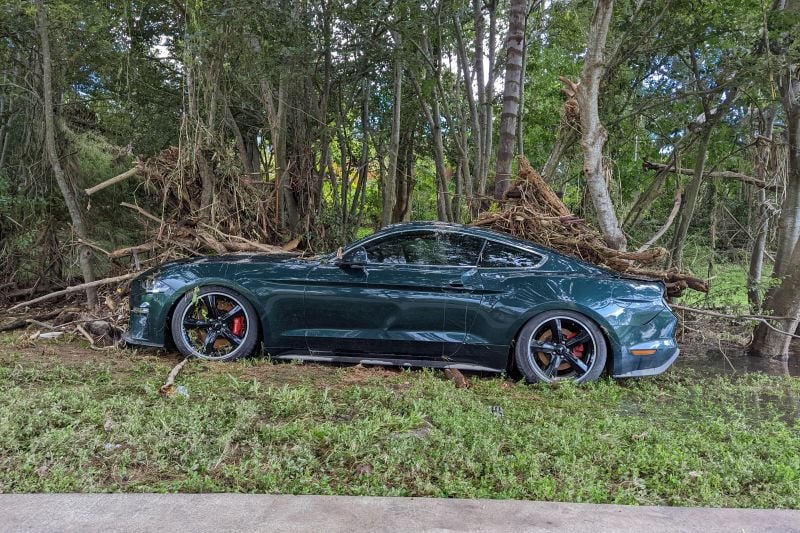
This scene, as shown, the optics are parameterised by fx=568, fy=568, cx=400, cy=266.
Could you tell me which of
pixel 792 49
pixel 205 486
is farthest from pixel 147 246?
pixel 792 49

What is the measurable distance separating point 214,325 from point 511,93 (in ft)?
15.7

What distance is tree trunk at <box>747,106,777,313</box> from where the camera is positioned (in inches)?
286

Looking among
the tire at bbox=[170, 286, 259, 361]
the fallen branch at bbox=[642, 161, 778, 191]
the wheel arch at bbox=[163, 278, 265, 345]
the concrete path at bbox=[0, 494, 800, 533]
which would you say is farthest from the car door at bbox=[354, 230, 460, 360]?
the fallen branch at bbox=[642, 161, 778, 191]

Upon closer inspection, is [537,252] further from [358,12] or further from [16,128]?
[16,128]

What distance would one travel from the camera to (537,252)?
516cm

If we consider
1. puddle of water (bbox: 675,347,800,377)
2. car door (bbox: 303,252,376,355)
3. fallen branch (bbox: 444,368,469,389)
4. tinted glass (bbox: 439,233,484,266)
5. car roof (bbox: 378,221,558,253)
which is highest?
car roof (bbox: 378,221,558,253)

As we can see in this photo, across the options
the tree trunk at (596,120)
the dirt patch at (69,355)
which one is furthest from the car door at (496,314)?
the dirt patch at (69,355)

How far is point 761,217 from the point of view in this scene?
796 centimetres

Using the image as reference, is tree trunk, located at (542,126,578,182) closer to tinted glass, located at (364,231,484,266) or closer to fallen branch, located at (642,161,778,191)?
fallen branch, located at (642,161,778,191)

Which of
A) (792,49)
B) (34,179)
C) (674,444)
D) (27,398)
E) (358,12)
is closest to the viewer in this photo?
(674,444)

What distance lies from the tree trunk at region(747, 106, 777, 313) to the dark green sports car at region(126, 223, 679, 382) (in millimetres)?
3092

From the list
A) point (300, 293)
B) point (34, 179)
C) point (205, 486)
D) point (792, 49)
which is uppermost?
point (792, 49)

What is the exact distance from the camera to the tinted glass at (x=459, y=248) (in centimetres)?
511

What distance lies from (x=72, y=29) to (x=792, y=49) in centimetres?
883
